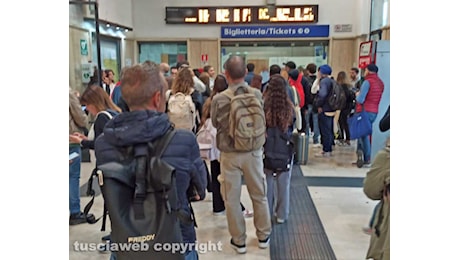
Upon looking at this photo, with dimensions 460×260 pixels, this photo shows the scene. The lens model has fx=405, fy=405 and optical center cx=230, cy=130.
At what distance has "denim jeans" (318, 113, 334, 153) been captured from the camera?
268 inches

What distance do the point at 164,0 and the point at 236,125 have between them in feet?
32.3

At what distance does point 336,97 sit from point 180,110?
343cm

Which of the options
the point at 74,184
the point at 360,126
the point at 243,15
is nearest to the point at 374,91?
the point at 360,126

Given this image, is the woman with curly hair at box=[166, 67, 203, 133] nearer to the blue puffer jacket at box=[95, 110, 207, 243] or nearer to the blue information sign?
the blue puffer jacket at box=[95, 110, 207, 243]

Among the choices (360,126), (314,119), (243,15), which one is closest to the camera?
(360,126)

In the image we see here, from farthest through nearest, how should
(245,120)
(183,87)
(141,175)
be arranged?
(183,87), (245,120), (141,175)

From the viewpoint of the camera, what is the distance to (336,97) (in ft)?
21.8

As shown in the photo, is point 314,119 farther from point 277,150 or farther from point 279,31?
point 279,31

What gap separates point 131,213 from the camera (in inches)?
63.7

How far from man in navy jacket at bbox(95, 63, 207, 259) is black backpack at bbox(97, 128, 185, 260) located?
0.04 metres

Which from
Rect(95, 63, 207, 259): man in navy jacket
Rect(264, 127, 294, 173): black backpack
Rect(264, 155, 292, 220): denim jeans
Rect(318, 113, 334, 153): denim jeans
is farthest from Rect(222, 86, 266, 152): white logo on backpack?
Rect(318, 113, 334, 153): denim jeans

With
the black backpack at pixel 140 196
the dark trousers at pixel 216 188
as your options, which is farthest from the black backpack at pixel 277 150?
the black backpack at pixel 140 196
